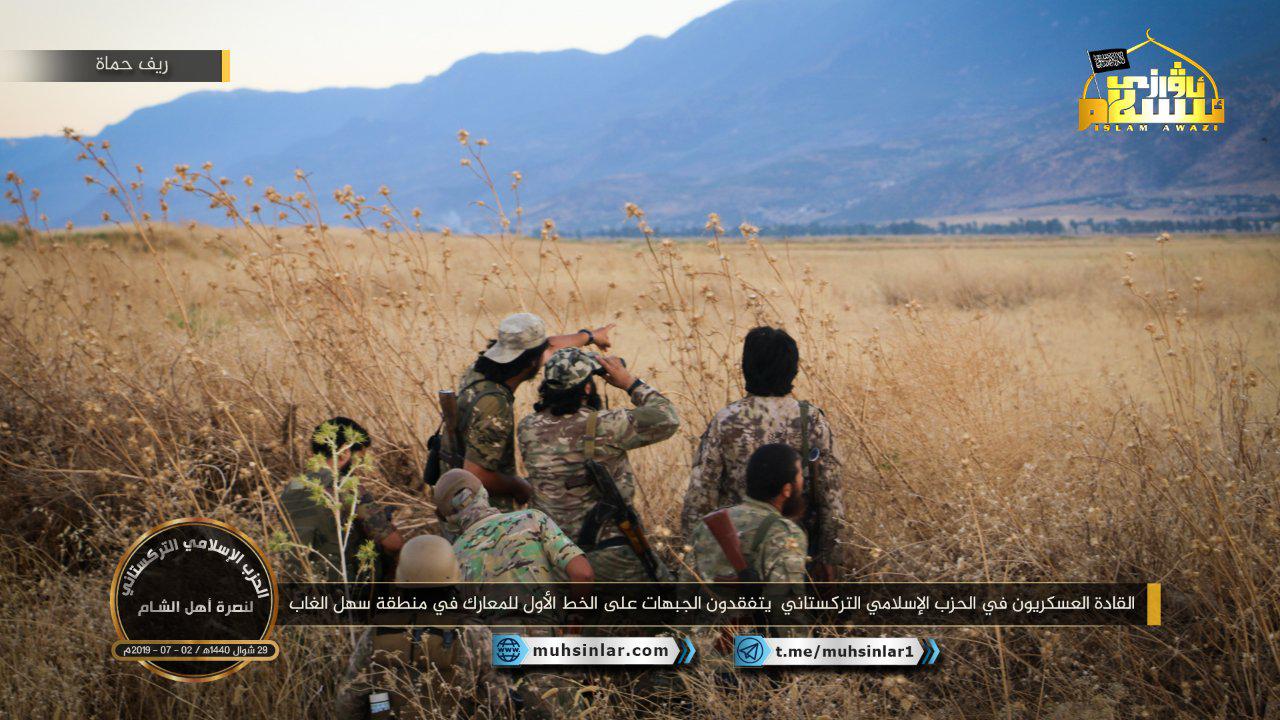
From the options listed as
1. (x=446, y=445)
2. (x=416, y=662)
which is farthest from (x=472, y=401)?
(x=416, y=662)

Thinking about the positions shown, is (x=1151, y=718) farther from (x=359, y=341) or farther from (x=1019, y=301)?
(x=1019, y=301)

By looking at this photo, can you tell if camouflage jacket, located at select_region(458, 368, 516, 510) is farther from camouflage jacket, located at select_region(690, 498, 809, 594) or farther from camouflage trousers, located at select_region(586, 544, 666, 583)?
camouflage jacket, located at select_region(690, 498, 809, 594)

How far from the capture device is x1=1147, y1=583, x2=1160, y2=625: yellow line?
143 inches

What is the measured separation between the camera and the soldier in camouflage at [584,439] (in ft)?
13.7

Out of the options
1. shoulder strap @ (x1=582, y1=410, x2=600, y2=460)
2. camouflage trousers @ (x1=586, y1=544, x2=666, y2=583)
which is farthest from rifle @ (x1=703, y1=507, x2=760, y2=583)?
shoulder strap @ (x1=582, y1=410, x2=600, y2=460)

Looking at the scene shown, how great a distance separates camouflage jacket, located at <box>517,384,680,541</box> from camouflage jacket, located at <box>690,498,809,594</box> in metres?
0.74

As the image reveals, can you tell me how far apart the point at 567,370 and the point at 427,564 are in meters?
1.40

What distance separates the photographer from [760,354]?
4.15 m

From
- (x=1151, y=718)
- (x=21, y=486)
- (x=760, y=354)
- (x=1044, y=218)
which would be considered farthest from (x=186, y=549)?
(x=1044, y=218)

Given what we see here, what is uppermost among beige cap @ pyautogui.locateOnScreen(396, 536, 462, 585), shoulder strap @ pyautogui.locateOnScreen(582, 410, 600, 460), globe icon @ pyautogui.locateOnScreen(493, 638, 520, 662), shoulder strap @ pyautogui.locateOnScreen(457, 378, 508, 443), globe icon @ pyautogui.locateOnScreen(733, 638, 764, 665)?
shoulder strap @ pyautogui.locateOnScreen(457, 378, 508, 443)

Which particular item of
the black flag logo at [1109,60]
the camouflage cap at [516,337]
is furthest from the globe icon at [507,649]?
the black flag logo at [1109,60]

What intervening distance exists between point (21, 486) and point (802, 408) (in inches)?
195

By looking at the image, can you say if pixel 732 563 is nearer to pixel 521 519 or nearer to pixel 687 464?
pixel 521 519

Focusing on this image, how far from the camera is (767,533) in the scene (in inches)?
135
